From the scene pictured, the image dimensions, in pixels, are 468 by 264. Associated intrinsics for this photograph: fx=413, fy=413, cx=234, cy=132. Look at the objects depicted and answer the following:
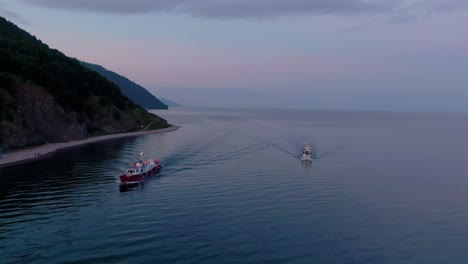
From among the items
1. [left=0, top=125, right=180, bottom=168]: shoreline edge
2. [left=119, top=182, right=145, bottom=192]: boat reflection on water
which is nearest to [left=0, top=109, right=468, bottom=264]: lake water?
[left=119, top=182, right=145, bottom=192]: boat reflection on water

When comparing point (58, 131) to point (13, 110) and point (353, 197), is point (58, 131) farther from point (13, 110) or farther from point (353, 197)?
point (353, 197)

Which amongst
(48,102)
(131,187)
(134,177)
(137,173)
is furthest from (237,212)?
(48,102)

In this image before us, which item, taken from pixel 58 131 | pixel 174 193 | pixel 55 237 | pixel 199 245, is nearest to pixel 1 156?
pixel 58 131

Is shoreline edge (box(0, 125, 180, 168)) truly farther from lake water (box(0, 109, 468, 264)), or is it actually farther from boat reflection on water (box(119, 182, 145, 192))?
boat reflection on water (box(119, 182, 145, 192))

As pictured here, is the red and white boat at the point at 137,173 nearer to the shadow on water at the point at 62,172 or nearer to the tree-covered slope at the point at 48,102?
the shadow on water at the point at 62,172

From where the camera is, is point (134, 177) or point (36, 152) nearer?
point (134, 177)

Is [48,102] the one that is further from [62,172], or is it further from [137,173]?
[137,173]

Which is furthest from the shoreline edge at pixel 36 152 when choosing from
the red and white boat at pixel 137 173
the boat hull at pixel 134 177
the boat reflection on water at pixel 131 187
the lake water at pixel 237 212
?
the boat reflection on water at pixel 131 187
